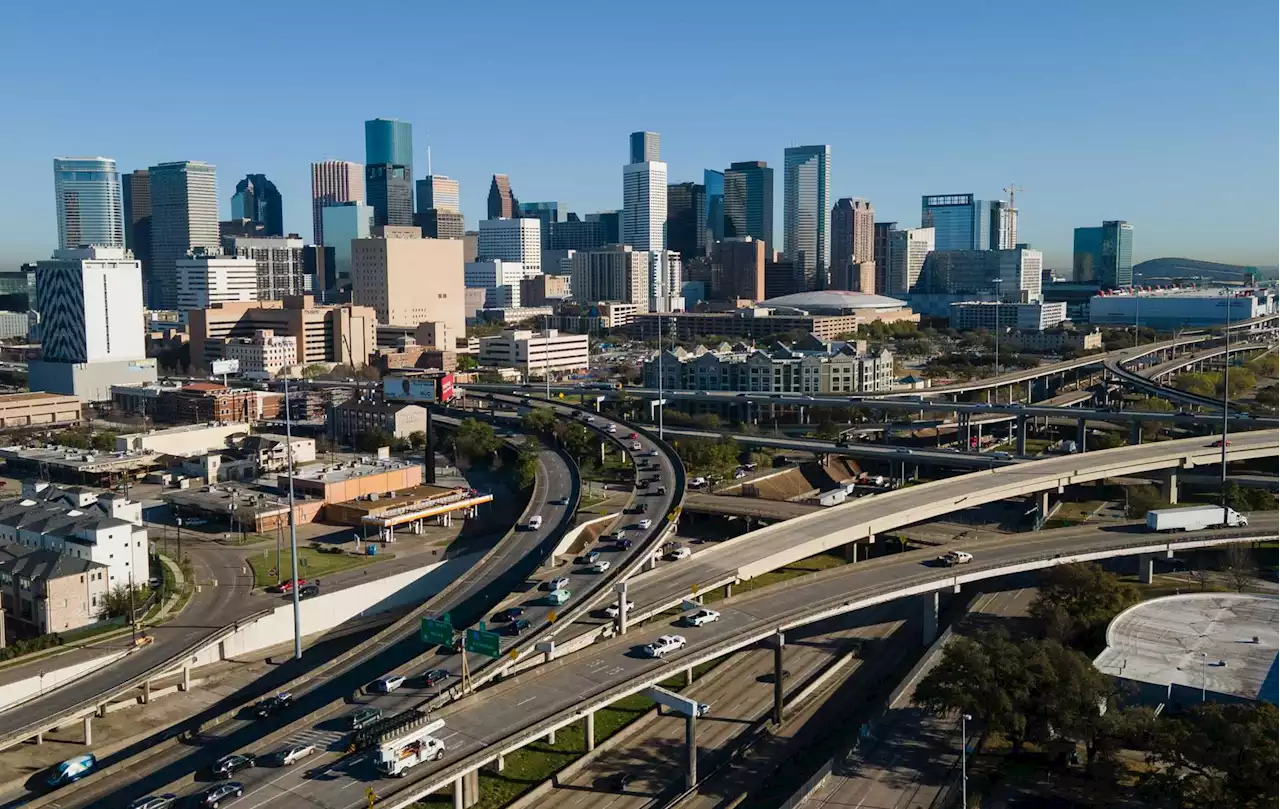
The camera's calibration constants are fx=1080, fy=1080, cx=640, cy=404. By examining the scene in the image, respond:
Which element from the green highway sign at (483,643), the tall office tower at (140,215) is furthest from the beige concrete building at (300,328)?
the tall office tower at (140,215)

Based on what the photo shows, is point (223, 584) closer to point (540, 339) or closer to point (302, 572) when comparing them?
point (302, 572)

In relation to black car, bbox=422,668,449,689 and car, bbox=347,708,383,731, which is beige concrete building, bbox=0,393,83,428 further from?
car, bbox=347,708,383,731

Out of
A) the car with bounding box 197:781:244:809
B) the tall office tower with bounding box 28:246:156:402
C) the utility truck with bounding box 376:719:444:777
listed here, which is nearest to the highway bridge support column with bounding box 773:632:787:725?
the utility truck with bounding box 376:719:444:777

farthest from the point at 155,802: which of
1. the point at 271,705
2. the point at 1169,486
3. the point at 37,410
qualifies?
the point at 37,410

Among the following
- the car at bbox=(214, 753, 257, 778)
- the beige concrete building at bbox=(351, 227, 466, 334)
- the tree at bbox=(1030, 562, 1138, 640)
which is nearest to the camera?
the car at bbox=(214, 753, 257, 778)

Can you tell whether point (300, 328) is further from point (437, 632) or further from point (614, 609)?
point (437, 632)

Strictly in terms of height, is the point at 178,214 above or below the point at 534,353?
above
